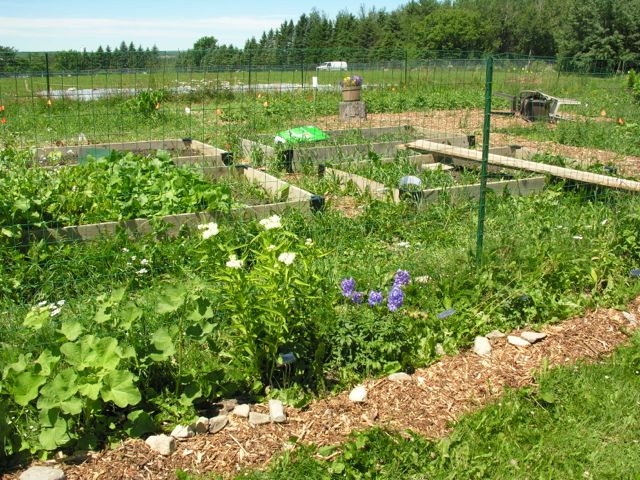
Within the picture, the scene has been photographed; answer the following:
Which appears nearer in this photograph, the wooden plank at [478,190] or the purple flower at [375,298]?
the purple flower at [375,298]

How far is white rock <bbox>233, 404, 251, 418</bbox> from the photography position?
11.0 feet

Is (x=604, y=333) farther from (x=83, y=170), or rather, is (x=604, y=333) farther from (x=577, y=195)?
(x=83, y=170)

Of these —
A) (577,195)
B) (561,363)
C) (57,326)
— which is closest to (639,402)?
(561,363)

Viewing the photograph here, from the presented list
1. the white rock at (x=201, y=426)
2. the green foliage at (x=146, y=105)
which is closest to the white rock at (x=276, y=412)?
the white rock at (x=201, y=426)

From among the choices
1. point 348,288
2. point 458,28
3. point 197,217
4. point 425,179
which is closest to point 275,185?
point 197,217

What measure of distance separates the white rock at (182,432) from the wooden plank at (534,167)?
5.28 metres

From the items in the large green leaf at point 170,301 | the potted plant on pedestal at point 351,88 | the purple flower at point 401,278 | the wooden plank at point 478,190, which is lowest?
the purple flower at point 401,278

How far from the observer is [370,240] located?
5.91 meters

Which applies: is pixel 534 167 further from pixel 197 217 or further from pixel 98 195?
pixel 98 195

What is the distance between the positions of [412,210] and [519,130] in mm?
6535

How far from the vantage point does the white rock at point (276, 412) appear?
10.9ft

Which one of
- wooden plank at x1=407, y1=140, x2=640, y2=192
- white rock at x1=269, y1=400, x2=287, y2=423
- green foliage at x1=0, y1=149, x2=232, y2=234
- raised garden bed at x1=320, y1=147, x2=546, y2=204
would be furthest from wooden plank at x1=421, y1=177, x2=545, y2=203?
white rock at x1=269, y1=400, x2=287, y2=423

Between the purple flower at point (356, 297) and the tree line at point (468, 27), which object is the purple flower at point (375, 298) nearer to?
the purple flower at point (356, 297)

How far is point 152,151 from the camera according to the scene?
30.1 feet
